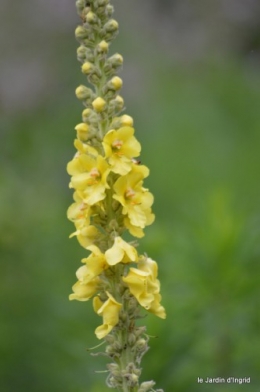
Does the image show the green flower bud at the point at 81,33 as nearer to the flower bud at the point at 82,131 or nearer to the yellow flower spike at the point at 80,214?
the flower bud at the point at 82,131

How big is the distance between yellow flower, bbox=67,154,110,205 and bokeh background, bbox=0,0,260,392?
2049 millimetres

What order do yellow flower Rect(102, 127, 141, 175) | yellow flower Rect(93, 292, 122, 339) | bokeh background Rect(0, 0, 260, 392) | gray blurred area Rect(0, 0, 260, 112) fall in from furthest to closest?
gray blurred area Rect(0, 0, 260, 112)
bokeh background Rect(0, 0, 260, 392)
yellow flower Rect(102, 127, 141, 175)
yellow flower Rect(93, 292, 122, 339)

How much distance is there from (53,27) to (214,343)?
33.4 feet

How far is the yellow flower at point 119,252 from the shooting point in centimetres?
268

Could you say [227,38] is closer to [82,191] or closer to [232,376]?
[232,376]

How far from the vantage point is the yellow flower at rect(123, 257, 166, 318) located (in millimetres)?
2697

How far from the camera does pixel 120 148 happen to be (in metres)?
2.76

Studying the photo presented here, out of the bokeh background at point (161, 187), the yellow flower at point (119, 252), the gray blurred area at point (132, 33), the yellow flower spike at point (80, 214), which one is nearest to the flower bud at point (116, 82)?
the yellow flower spike at point (80, 214)

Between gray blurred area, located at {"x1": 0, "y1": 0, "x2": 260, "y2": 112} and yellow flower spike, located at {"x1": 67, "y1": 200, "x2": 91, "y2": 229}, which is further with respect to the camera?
gray blurred area, located at {"x1": 0, "y1": 0, "x2": 260, "y2": 112}

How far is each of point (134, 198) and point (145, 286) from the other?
298 mm

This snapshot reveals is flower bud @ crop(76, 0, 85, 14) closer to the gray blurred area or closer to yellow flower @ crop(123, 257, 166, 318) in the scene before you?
yellow flower @ crop(123, 257, 166, 318)

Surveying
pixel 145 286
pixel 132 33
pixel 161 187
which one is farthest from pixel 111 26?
pixel 132 33

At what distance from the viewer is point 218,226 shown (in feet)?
16.7

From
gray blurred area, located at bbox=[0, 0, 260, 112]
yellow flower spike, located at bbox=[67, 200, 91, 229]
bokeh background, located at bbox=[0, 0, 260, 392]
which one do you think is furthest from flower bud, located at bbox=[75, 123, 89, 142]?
gray blurred area, located at bbox=[0, 0, 260, 112]
